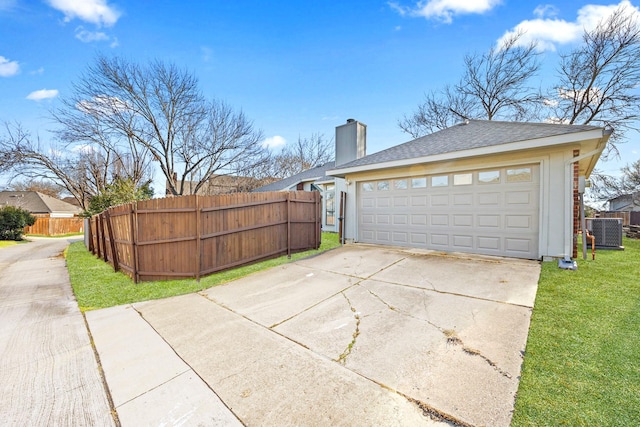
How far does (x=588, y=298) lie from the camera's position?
3.61m

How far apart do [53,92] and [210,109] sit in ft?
25.3

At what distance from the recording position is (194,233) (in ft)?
18.3

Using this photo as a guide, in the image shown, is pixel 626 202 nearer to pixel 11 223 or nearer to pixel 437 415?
pixel 437 415

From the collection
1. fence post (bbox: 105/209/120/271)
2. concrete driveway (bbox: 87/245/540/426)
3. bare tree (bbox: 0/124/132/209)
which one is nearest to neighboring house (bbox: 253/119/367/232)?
concrete driveway (bbox: 87/245/540/426)

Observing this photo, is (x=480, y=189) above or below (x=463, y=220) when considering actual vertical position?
above

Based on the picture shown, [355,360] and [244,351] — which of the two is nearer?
[355,360]

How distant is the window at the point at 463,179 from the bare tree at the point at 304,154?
20.0 metres

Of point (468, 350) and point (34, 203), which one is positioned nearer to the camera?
point (468, 350)

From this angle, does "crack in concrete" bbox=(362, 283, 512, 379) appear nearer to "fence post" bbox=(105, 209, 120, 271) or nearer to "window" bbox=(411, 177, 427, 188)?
"window" bbox=(411, 177, 427, 188)

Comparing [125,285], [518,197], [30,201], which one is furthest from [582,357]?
[30,201]

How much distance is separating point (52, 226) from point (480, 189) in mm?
32655

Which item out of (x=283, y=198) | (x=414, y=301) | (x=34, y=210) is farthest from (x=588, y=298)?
(x=34, y=210)

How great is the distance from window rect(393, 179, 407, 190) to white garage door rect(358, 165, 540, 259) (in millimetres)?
28

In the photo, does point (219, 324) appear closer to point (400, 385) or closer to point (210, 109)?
point (400, 385)
